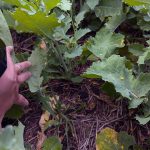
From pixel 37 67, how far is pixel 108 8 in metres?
0.43

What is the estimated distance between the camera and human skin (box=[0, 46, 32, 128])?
130cm

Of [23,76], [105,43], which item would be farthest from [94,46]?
[23,76]

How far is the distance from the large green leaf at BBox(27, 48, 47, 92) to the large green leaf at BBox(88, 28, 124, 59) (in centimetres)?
17

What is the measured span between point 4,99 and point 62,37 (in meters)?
0.31

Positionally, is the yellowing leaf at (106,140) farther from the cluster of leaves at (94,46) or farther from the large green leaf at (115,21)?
the large green leaf at (115,21)

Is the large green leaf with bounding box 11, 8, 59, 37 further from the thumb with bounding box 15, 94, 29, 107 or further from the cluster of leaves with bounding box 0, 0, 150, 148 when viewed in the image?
the thumb with bounding box 15, 94, 29, 107

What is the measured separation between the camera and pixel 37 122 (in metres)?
1.47

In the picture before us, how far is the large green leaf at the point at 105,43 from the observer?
138 centimetres

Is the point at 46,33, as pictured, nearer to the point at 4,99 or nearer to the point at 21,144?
the point at 4,99

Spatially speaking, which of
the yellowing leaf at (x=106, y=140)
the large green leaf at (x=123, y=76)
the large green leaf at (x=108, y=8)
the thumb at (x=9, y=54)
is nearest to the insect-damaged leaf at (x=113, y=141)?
the yellowing leaf at (x=106, y=140)

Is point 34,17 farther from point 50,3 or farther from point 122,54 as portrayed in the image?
point 122,54

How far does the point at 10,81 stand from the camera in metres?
1.31

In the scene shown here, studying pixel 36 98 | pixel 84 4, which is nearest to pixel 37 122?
pixel 36 98

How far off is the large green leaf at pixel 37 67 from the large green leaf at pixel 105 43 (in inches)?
6.8
